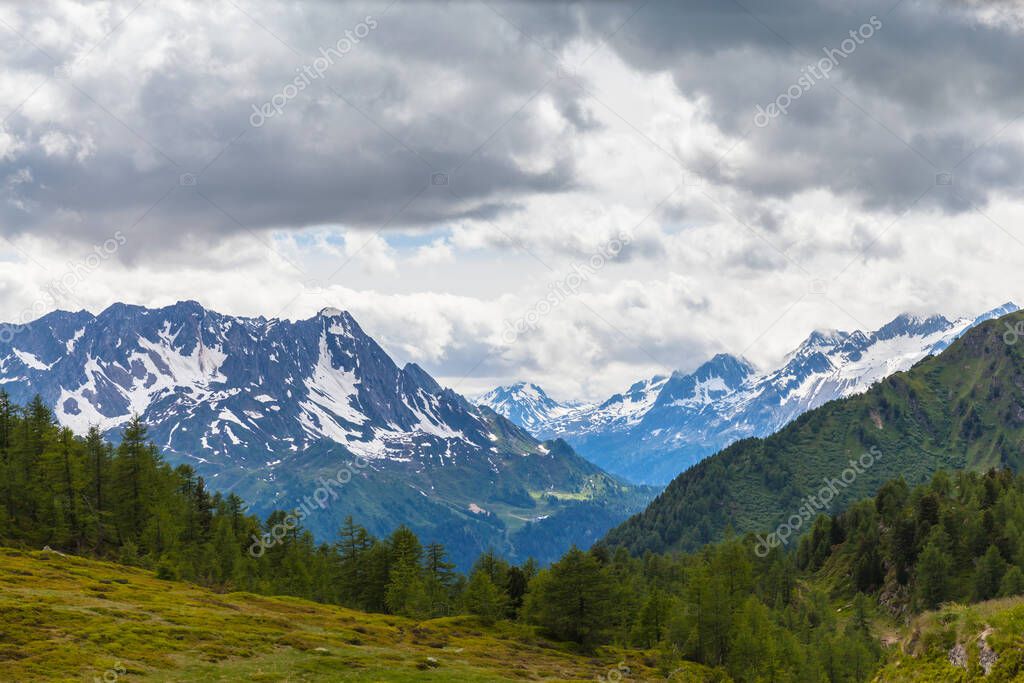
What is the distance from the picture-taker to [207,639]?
66.6 meters

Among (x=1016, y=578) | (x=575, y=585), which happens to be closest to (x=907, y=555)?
(x=1016, y=578)

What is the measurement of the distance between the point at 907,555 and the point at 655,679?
439 ft

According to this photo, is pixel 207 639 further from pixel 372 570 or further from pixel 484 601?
pixel 372 570

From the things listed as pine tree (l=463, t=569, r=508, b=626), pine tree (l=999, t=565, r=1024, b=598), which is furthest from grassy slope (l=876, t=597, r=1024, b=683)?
pine tree (l=999, t=565, r=1024, b=598)

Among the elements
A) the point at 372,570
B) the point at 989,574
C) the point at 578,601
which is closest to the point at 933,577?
the point at 989,574

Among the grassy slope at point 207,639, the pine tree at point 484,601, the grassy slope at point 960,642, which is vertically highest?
the grassy slope at point 960,642

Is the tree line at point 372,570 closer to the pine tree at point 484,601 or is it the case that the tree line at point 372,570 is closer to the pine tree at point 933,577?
the pine tree at point 484,601

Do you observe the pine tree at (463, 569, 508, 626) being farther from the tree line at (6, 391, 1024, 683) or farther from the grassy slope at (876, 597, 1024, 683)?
the grassy slope at (876, 597, 1024, 683)

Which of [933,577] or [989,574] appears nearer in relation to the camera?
[989,574]

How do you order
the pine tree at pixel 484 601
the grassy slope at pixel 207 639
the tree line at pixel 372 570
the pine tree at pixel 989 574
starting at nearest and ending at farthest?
the grassy slope at pixel 207 639
the tree line at pixel 372 570
the pine tree at pixel 484 601
the pine tree at pixel 989 574

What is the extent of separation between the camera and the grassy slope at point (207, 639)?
56.1 metres

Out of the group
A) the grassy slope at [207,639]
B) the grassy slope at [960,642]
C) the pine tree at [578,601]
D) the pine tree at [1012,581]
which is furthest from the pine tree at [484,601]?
the pine tree at [1012,581]

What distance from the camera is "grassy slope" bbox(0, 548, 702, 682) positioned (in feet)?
184

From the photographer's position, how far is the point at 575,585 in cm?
11056
